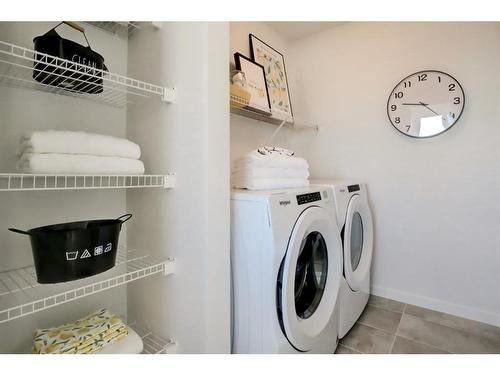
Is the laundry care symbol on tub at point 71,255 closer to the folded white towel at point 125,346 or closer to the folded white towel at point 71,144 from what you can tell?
the folded white towel at point 71,144

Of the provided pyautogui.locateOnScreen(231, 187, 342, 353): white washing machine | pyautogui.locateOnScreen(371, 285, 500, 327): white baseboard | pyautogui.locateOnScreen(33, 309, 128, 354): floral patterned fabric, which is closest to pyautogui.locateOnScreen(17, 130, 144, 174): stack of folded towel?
pyautogui.locateOnScreen(231, 187, 342, 353): white washing machine

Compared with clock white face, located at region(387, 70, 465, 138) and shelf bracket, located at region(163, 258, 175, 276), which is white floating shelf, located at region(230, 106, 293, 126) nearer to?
clock white face, located at region(387, 70, 465, 138)

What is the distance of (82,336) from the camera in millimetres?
923

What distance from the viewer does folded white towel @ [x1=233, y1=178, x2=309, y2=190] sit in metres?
1.27

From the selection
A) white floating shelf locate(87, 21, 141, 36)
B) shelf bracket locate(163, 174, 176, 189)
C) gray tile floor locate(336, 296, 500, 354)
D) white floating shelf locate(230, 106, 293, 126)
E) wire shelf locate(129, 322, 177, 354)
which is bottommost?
gray tile floor locate(336, 296, 500, 354)

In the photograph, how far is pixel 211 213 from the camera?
0.97m

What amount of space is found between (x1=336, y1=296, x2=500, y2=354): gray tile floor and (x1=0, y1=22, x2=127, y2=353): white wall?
1505mm

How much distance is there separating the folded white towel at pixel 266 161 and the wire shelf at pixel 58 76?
0.47 meters

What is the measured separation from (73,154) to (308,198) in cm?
98

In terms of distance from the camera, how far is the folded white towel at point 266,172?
4.19 ft

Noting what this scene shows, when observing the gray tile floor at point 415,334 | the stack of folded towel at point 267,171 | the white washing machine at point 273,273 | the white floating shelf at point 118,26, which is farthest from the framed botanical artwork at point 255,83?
the gray tile floor at point 415,334
